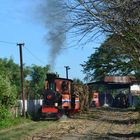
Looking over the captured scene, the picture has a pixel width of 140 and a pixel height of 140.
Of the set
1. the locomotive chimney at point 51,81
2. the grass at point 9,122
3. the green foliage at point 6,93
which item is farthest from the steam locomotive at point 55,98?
the green foliage at point 6,93

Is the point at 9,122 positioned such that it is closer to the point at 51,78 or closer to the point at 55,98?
the point at 55,98

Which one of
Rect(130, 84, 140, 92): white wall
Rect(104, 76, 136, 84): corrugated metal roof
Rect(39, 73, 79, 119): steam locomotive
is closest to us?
Rect(39, 73, 79, 119): steam locomotive

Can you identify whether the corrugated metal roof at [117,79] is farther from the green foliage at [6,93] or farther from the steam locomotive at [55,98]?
the green foliage at [6,93]

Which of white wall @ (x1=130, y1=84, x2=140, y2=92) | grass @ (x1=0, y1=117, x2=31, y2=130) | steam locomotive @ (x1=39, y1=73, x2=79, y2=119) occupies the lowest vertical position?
grass @ (x1=0, y1=117, x2=31, y2=130)

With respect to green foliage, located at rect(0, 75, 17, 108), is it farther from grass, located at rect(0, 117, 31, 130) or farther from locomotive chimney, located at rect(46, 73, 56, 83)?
locomotive chimney, located at rect(46, 73, 56, 83)

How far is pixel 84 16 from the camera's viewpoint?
1559 cm

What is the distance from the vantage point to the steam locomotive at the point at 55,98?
3447 centimetres

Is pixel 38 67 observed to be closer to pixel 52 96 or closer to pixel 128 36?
pixel 52 96

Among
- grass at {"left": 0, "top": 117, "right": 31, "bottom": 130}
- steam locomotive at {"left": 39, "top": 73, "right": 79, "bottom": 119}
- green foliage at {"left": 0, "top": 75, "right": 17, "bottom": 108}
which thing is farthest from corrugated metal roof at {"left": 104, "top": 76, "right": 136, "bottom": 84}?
green foliage at {"left": 0, "top": 75, "right": 17, "bottom": 108}

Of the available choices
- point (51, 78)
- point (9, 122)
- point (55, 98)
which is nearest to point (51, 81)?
point (51, 78)

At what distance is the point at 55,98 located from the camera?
114ft

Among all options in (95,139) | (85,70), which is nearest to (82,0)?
(95,139)

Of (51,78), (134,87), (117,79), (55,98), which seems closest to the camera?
(55,98)

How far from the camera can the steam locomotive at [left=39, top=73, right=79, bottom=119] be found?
113 ft
